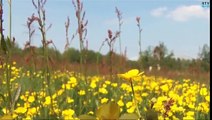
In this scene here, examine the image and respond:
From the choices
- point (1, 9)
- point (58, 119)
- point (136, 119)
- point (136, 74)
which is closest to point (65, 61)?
point (58, 119)

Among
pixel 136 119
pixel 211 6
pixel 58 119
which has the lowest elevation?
pixel 58 119

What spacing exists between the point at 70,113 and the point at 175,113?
32.4 inches

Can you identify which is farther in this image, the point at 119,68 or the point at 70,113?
the point at 119,68

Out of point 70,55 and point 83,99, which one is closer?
point 83,99

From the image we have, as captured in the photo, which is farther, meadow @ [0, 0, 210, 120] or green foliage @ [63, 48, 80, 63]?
green foliage @ [63, 48, 80, 63]

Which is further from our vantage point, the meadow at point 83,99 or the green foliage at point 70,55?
the green foliage at point 70,55

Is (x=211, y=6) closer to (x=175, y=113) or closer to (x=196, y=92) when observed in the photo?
(x=175, y=113)

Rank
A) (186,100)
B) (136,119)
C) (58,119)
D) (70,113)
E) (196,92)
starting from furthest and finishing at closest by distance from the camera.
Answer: (196,92) → (186,100) → (58,119) → (70,113) → (136,119)

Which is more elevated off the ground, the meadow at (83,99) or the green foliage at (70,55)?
the green foliage at (70,55)

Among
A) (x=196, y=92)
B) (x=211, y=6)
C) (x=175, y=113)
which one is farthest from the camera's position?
(x=196, y=92)

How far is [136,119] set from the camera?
0.53m

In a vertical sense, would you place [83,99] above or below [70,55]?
below

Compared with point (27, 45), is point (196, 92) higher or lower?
lower

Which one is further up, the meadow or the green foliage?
the green foliage
